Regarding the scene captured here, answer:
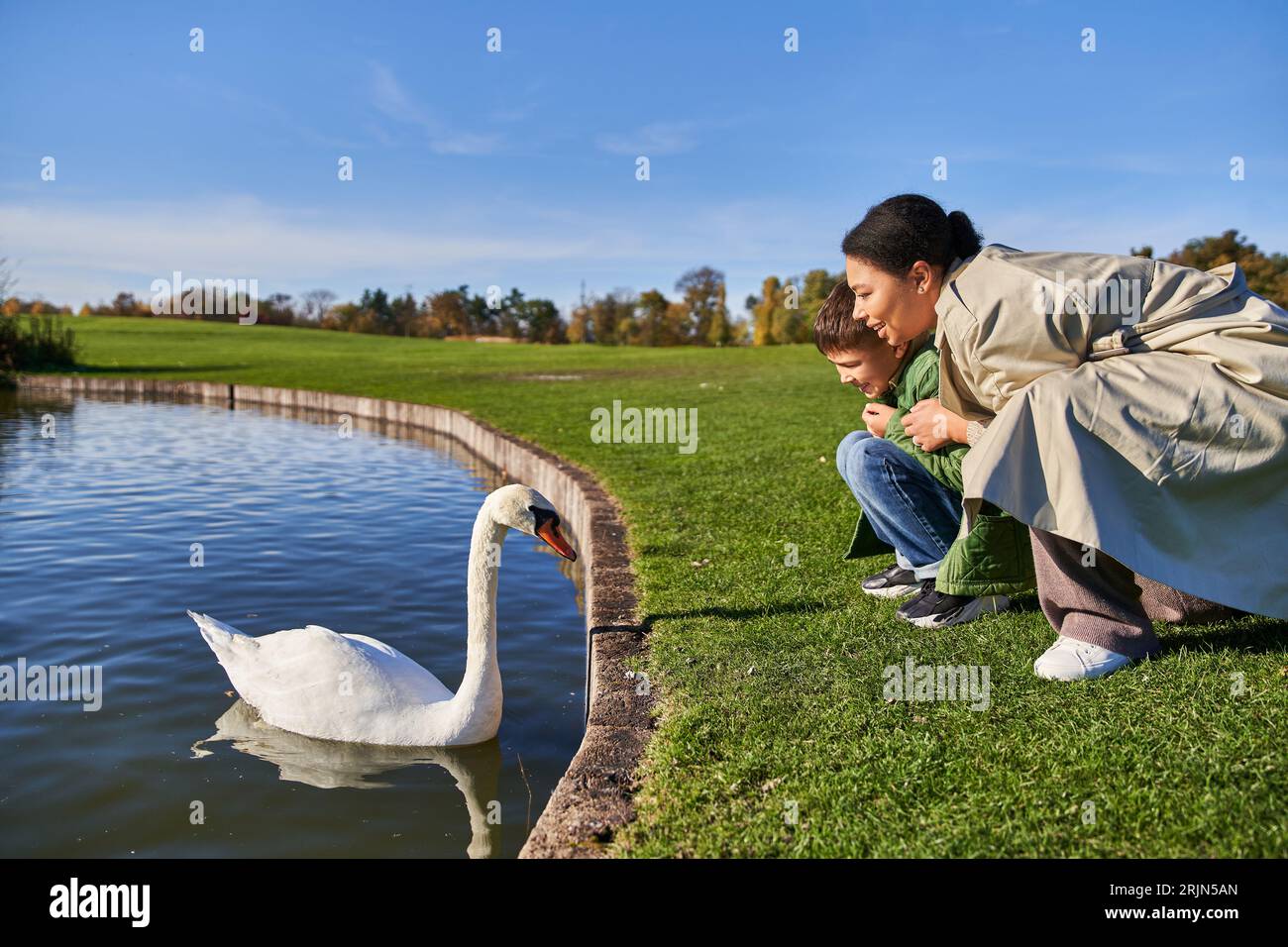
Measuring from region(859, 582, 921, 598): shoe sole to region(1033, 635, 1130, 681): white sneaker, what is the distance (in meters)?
1.40

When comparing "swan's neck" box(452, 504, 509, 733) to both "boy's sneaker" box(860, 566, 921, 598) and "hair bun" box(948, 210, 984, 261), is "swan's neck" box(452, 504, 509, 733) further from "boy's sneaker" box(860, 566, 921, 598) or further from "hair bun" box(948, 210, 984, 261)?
"hair bun" box(948, 210, 984, 261)

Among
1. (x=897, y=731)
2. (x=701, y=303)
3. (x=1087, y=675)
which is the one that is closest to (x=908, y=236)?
(x=1087, y=675)

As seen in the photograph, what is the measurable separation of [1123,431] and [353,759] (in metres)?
3.59

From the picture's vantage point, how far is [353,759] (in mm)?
4547

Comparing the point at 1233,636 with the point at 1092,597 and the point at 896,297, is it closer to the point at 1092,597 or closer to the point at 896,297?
the point at 1092,597

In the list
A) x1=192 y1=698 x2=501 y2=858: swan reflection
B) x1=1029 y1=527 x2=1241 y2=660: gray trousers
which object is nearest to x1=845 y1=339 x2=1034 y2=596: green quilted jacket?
x1=1029 y1=527 x2=1241 y2=660: gray trousers

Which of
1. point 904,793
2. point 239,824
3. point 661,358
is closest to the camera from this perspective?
point 904,793

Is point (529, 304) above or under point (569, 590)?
above

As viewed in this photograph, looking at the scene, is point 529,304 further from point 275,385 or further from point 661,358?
point 275,385

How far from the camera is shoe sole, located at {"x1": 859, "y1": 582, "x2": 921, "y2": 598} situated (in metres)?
5.26
